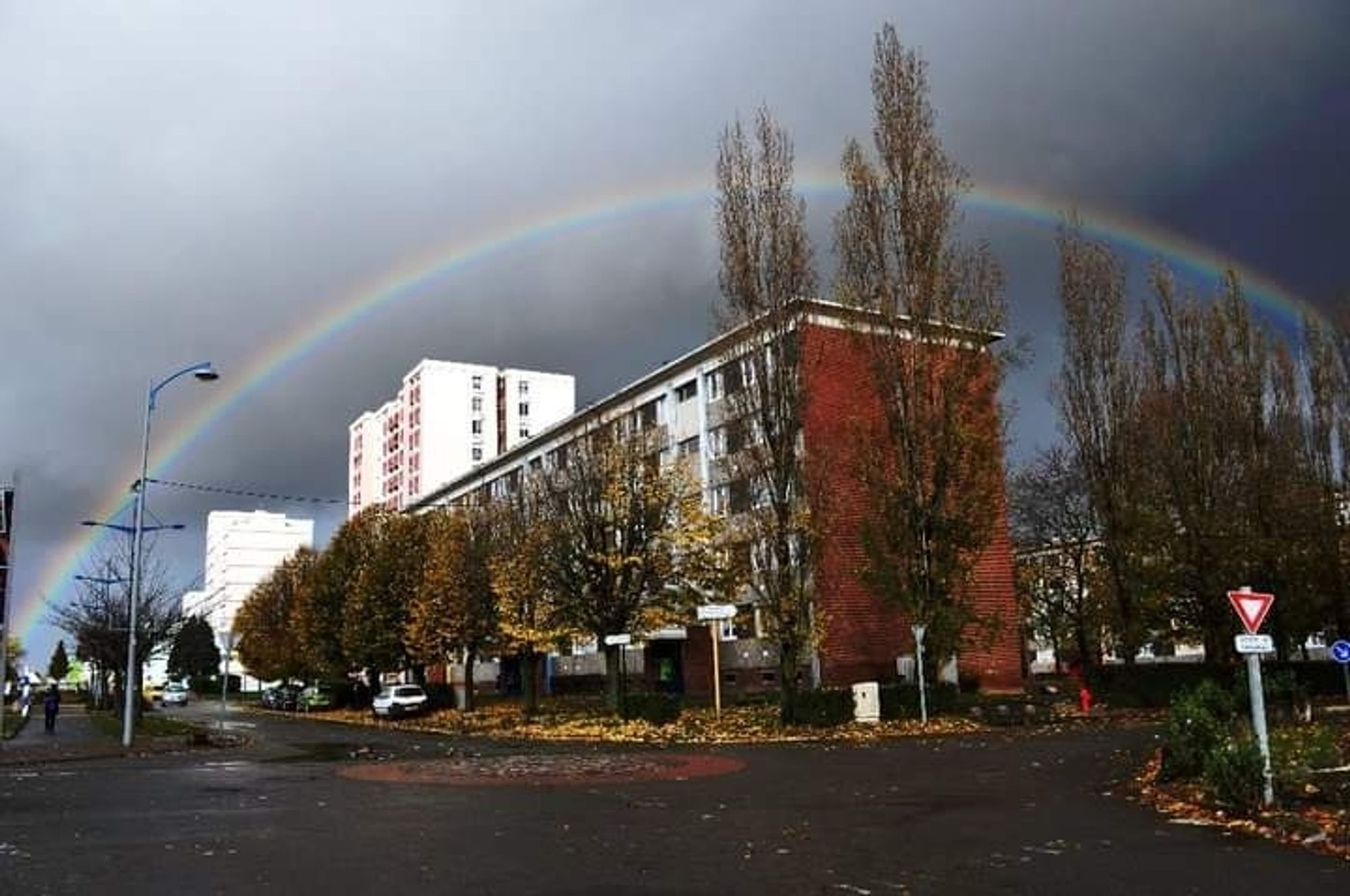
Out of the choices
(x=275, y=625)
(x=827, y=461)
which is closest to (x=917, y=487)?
(x=827, y=461)

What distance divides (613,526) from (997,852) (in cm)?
2880

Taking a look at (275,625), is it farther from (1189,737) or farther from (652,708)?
(1189,737)

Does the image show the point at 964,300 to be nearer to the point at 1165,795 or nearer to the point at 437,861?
the point at 1165,795

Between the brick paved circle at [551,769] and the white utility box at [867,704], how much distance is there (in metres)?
7.59

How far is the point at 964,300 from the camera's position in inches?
1334

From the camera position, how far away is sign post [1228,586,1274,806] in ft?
39.8

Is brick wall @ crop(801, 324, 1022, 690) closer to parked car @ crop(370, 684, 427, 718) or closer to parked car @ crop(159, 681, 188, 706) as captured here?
parked car @ crop(370, 684, 427, 718)

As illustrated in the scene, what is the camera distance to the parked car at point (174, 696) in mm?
89938

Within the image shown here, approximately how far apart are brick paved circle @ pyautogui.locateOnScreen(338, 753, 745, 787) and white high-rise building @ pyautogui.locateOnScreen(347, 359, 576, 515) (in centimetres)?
9419

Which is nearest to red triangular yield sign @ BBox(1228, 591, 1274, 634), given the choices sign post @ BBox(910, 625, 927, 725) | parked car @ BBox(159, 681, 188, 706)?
sign post @ BBox(910, 625, 927, 725)

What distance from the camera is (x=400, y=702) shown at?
163 ft

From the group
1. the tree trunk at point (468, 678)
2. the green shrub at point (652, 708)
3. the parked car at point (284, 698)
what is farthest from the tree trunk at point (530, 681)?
the parked car at point (284, 698)

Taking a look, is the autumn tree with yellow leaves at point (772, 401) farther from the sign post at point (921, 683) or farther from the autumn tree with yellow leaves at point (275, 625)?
the autumn tree with yellow leaves at point (275, 625)

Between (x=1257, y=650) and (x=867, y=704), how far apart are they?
1830 cm
